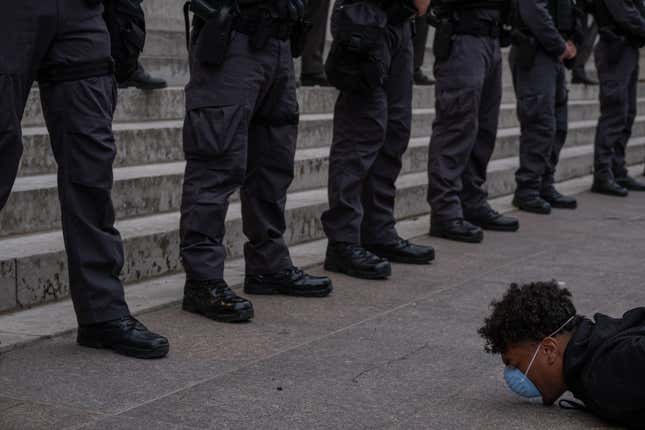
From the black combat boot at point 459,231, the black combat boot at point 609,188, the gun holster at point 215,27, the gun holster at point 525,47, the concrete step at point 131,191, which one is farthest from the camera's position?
the black combat boot at point 609,188

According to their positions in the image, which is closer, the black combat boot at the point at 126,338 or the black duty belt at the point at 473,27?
the black combat boot at the point at 126,338

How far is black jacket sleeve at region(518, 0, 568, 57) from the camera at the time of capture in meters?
8.12

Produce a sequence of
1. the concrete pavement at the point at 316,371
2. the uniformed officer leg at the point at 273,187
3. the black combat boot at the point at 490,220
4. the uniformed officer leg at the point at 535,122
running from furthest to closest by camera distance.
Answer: the uniformed officer leg at the point at 535,122 < the black combat boot at the point at 490,220 < the uniformed officer leg at the point at 273,187 < the concrete pavement at the point at 316,371

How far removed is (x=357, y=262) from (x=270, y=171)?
36.3 inches

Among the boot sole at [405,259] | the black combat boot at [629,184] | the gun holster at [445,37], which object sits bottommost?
the black combat boot at [629,184]

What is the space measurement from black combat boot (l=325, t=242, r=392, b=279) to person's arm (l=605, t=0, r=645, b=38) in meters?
4.16

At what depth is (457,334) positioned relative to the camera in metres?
4.95

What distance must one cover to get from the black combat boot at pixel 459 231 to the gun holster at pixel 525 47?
5.04ft

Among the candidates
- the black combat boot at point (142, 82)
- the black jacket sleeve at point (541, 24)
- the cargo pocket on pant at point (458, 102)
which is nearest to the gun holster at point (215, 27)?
the black combat boot at point (142, 82)

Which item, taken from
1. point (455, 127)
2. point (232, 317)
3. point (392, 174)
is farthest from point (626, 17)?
point (232, 317)

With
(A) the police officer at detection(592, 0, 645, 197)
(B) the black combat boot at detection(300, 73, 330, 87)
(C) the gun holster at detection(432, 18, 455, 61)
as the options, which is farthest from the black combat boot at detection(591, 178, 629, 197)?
(C) the gun holster at detection(432, 18, 455, 61)

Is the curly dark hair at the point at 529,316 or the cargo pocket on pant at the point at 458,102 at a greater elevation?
the cargo pocket on pant at the point at 458,102

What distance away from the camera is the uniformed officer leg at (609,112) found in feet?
32.1

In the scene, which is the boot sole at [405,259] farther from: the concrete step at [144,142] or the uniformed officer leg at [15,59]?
the uniformed officer leg at [15,59]
